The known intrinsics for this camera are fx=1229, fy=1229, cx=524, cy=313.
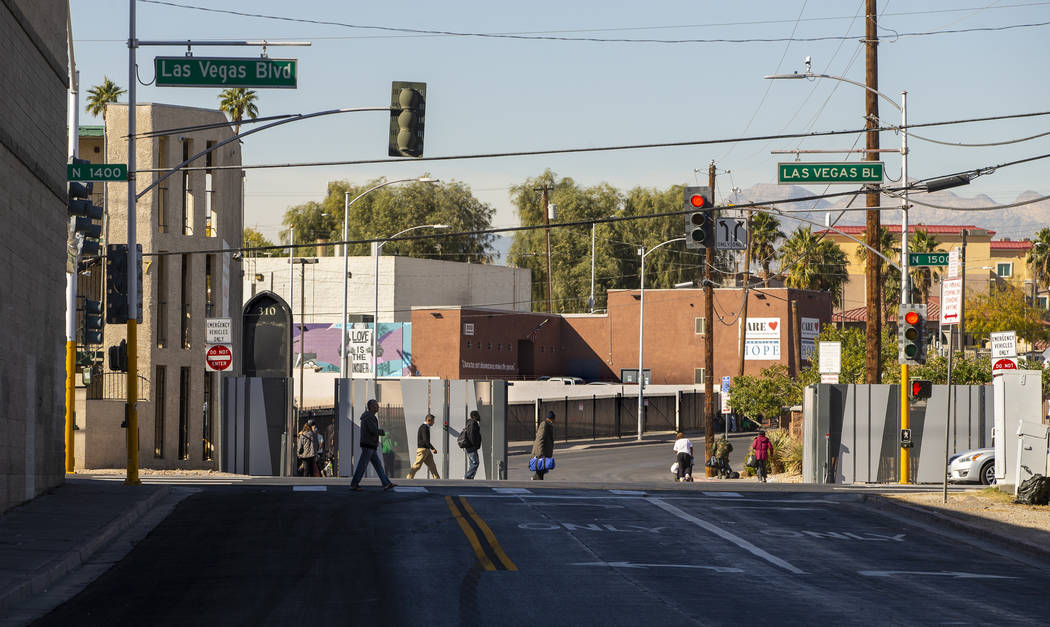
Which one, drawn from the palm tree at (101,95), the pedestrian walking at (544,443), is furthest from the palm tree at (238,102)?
the pedestrian walking at (544,443)

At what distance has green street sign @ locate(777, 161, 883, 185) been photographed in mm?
27547

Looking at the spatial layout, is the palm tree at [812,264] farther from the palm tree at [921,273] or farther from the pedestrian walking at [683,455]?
the pedestrian walking at [683,455]

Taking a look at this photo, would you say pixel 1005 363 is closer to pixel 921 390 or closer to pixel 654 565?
pixel 921 390

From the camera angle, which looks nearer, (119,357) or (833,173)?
(119,357)

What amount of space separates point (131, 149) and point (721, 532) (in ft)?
47.1

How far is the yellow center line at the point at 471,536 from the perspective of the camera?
14.2 metres

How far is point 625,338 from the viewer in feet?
280

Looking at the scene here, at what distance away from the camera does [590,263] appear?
352 feet

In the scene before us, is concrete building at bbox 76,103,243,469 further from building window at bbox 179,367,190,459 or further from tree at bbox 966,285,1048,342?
tree at bbox 966,285,1048,342

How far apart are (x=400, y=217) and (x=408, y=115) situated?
89.0 meters

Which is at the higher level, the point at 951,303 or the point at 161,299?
the point at 161,299

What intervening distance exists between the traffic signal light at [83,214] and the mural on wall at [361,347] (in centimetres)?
5387

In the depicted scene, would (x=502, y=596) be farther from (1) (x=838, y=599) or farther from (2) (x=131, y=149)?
(2) (x=131, y=149)

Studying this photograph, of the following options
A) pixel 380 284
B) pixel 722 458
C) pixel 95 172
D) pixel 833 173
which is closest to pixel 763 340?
pixel 380 284
